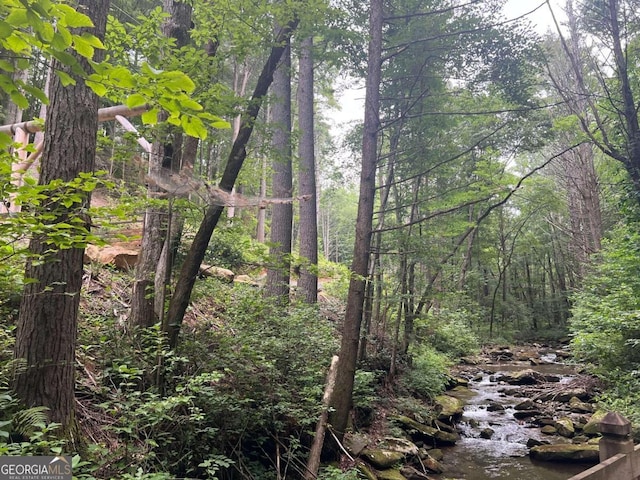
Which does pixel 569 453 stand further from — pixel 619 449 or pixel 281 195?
pixel 281 195

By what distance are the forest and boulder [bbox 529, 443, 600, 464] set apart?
1094mm

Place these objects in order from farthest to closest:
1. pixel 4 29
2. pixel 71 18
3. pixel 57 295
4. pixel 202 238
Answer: pixel 202 238 → pixel 57 295 → pixel 71 18 → pixel 4 29

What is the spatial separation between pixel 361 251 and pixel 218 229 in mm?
2235

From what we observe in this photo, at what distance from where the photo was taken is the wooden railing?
328 cm

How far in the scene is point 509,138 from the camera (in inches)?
480

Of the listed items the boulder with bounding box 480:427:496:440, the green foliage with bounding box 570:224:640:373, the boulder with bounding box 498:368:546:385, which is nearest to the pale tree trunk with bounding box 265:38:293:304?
the boulder with bounding box 480:427:496:440

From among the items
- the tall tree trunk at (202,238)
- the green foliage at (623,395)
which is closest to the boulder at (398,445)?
the green foliage at (623,395)

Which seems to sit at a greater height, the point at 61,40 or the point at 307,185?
the point at 307,185

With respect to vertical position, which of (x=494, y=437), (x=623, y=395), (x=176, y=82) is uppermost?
(x=176, y=82)

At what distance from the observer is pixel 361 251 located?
6.15 metres

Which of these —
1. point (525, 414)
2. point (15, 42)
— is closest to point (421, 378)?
point (525, 414)

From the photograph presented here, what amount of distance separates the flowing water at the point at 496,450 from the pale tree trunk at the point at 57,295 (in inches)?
203

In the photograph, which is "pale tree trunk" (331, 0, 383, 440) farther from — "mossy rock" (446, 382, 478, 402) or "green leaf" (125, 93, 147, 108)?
"mossy rock" (446, 382, 478, 402)

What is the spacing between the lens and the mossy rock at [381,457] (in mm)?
5413
